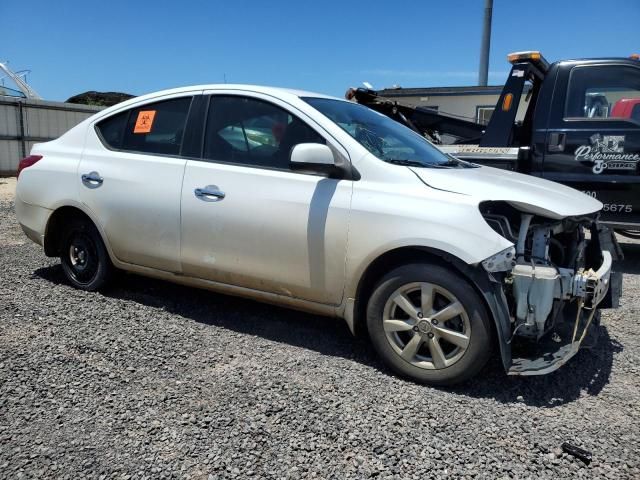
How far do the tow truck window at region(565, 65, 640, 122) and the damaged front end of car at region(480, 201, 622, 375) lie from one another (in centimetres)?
266

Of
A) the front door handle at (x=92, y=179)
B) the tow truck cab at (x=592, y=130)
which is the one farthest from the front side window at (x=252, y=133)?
the tow truck cab at (x=592, y=130)

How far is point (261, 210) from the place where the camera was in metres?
3.52

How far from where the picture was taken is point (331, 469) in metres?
2.37

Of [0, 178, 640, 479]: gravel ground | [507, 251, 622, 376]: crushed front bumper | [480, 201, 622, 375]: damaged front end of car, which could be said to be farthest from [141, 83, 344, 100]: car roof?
[507, 251, 622, 376]: crushed front bumper

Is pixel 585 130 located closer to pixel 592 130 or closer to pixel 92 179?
pixel 592 130

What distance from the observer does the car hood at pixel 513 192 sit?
304cm

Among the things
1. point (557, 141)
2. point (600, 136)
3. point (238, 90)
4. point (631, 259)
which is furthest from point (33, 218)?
point (631, 259)

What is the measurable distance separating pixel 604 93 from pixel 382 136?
11.1 feet

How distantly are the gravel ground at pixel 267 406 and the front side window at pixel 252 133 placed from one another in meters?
1.26

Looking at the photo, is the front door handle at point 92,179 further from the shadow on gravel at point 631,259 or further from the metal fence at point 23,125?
the metal fence at point 23,125

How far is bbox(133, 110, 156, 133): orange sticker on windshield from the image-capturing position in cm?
421

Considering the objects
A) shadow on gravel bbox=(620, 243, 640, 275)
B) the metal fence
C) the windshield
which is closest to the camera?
the windshield

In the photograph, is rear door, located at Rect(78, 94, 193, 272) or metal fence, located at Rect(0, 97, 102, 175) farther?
metal fence, located at Rect(0, 97, 102, 175)

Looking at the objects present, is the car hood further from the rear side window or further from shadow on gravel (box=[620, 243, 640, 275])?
shadow on gravel (box=[620, 243, 640, 275])
